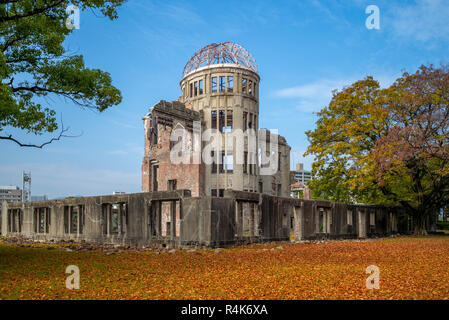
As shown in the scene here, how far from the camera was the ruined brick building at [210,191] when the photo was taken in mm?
19578

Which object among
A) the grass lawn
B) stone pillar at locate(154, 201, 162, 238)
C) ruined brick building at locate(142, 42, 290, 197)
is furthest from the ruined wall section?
the grass lawn

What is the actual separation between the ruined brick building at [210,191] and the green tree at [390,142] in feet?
8.20

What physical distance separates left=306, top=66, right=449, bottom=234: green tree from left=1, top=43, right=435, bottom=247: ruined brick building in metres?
2.50

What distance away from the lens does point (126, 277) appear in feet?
29.0

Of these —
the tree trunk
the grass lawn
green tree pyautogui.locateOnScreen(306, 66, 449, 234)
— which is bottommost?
the tree trunk

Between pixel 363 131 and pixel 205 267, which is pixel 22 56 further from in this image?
pixel 363 131

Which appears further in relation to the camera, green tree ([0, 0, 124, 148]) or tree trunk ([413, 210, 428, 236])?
tree trunk ([413, 210, 428, 236])

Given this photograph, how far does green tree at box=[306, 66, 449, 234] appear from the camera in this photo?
24500 mm

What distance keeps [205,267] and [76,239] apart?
16.4 meters

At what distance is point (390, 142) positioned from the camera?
2469cm

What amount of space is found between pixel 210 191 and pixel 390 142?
16.6m

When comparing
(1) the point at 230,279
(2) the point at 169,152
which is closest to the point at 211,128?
(2) the point at 169,152

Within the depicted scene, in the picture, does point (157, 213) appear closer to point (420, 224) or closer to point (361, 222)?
point (361, 222)

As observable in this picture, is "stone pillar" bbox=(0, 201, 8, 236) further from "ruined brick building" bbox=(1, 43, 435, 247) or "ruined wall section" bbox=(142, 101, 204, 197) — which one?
"ruined wall section" bbox=(142, 101, 204, 197)
